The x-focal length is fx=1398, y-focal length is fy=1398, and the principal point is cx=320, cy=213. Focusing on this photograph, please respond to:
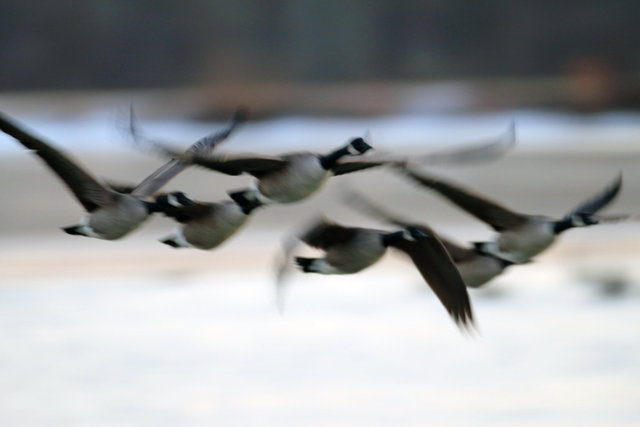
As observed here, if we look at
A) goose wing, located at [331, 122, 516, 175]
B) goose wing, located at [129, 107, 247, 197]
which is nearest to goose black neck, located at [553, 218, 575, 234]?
goose wing, located at [331, 122, 516, 175]

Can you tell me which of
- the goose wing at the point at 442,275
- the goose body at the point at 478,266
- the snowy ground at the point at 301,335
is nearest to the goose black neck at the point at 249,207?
the goose wing at the point at 442,275

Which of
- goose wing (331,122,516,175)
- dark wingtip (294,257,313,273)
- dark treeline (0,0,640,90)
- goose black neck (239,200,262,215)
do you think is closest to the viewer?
goose wing (331,122,516,175)

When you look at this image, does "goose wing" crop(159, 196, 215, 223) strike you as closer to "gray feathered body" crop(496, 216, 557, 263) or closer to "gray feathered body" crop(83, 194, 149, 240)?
"gray feathered body" crop(83, 194, 149, 240)

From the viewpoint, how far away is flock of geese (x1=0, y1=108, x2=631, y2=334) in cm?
257

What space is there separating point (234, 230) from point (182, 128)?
9415mm

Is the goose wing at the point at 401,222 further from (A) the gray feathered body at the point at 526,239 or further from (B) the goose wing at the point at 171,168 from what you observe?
(B) the goose wing at the point at 171,168

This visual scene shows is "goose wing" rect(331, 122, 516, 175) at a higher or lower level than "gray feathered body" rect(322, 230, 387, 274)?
higher

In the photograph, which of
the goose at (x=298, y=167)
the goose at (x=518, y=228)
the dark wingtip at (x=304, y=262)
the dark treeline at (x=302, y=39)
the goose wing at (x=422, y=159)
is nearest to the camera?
the goose wing at (x=422, y=159)

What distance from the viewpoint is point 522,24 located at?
51.3 ft

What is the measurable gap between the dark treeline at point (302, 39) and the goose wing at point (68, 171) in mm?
11938

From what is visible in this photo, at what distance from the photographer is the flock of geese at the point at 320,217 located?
2574 mm

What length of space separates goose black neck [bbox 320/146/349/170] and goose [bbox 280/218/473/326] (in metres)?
0.26

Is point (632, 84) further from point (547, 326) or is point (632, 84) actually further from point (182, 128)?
point (547, 326)

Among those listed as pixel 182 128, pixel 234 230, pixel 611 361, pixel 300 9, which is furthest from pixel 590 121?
pixel 234 230
